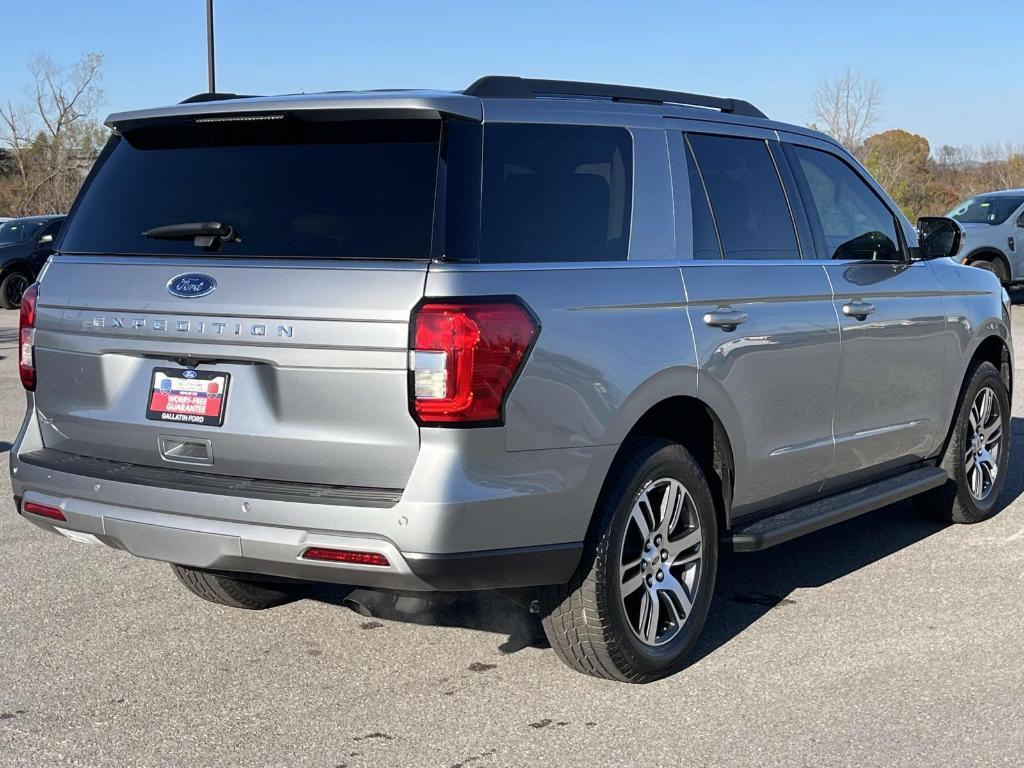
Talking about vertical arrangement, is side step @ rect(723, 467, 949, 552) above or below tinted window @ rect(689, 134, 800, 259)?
below

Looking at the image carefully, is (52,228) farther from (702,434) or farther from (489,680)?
(489,680)

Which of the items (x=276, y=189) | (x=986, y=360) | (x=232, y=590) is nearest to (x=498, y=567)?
(x=276, y=189)

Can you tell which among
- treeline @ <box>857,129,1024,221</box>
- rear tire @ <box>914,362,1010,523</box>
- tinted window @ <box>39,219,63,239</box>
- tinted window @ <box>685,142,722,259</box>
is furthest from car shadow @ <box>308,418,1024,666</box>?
treeline @ <box>857,129,1024,221</box>

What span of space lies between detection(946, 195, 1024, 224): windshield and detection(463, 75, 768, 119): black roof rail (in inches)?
755

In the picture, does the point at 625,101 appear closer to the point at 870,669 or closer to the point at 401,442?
the point at 401,442

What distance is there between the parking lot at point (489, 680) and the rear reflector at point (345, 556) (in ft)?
1.91

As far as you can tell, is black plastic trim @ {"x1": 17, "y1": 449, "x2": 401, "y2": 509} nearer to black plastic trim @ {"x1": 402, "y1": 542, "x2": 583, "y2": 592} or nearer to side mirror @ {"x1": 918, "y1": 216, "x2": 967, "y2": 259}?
black plastic trim @ {"x1": 402, "y1": 542, "x2": 583, "y2": 592}

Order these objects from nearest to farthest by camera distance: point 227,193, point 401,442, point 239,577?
point 401,442 < point 227,193 < point 239,577

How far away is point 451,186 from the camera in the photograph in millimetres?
4004

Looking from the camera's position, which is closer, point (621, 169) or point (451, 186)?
point (451, 186)

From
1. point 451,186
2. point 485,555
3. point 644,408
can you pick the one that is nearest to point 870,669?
point 644,408

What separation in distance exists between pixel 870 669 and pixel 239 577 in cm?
Result: 225

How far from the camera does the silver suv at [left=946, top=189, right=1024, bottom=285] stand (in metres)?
23.0

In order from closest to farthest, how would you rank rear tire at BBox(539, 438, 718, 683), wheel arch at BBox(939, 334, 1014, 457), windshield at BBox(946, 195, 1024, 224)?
rear tire at BBox(539, 438, 718, 683) → wheel arch at BBox(939, 334, 1014, 457) → windshield at BBox(946, 195, 1024, 224)
